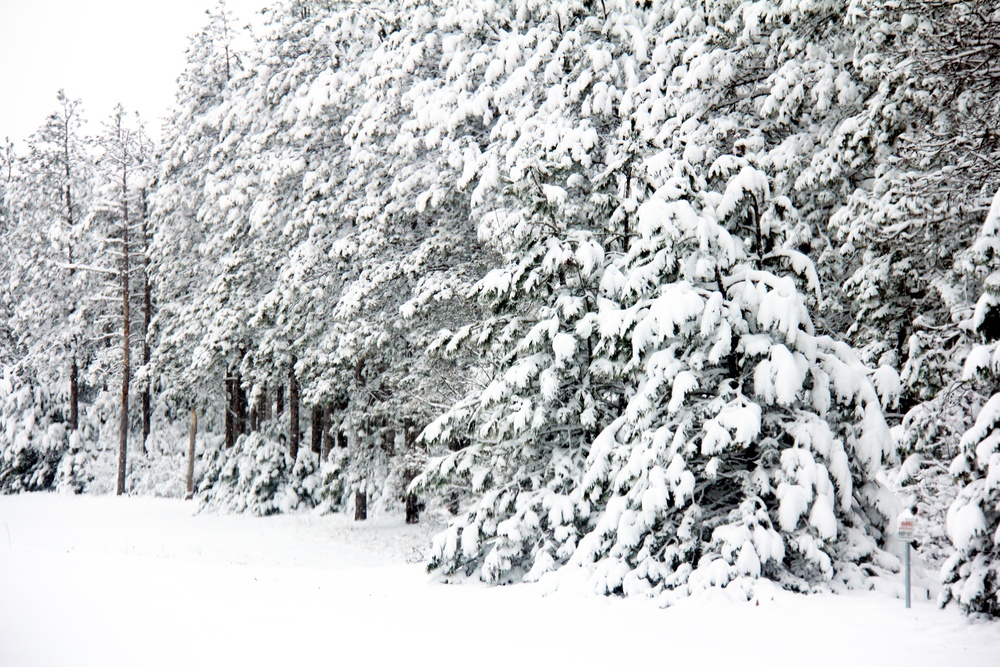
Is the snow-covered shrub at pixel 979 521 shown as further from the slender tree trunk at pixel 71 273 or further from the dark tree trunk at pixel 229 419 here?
the slender tree trunk at pixel 71 273

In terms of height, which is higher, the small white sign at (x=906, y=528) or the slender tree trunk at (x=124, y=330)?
the slender tree trunk at (x=124, y=330)

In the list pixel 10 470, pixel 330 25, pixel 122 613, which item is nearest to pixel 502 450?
pixel 122 613

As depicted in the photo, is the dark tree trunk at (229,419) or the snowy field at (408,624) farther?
the dark tree trunk at (229,419)

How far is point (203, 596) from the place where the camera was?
9.09m

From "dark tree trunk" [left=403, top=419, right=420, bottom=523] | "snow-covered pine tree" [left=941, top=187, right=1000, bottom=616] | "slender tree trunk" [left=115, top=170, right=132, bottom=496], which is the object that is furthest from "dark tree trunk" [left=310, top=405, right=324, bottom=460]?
"snow-covered pine tree" [left=941, top=187, right=1000, bottom=616]

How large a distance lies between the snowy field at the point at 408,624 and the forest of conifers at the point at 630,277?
52cm

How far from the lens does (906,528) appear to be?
7012 millimetres

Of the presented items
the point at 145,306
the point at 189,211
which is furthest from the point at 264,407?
the point at 189,211

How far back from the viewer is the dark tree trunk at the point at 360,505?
20.3 m

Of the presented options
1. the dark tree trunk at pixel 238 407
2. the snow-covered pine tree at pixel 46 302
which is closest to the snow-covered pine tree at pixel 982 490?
the dark tree trunk at pixel 238 407

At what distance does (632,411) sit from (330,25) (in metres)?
12.8

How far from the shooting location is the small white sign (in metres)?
6.96

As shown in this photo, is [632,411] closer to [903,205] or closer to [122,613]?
[903,205]

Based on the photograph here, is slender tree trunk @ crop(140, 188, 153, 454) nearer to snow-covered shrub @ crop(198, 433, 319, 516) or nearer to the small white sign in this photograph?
snow-covered shrub @ crop(198, 433, 319, 516)
